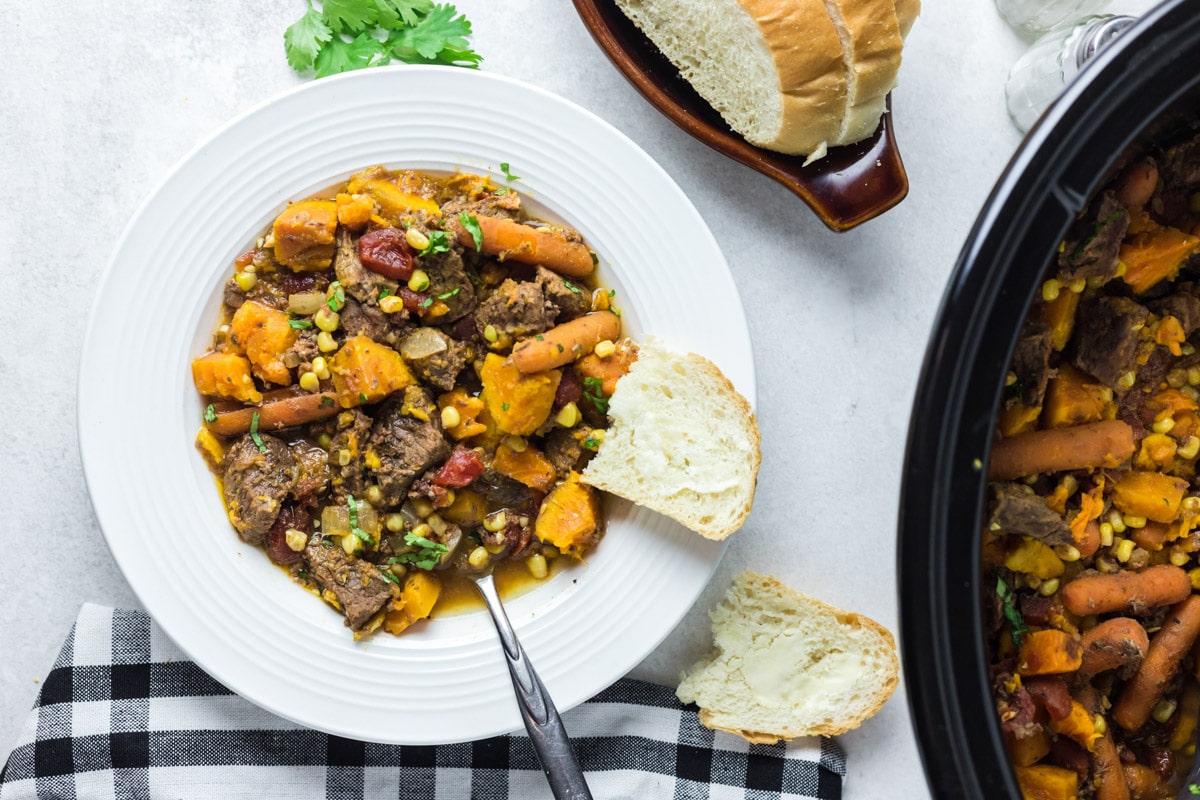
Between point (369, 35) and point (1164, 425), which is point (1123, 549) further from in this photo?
point (369, 35)

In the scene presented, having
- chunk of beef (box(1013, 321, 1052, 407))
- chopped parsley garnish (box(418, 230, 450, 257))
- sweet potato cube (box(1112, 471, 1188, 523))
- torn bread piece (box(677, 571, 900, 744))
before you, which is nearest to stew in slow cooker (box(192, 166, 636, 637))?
chopped parsley garnish (box(418, 230, 450, 257))

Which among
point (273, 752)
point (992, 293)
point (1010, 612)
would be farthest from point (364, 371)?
point (1010, 612)

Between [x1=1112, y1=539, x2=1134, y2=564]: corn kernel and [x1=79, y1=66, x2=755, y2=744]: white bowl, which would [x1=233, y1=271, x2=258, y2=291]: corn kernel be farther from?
[x1=1112, y1=539, x2=1134, y2=564]: corn kernel

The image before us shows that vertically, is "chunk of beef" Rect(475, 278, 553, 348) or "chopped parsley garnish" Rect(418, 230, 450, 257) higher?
"chopped parsley garnish" Rect(418, 230, 450, 257)

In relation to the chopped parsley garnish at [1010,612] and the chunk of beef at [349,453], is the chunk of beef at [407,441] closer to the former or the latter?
the chunk of beef at [349,453]

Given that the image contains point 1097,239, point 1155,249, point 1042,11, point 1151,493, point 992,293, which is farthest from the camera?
point 1042,11

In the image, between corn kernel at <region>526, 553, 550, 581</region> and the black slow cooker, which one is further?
corn kernel at <region>526, 553, 550, 581</region>
